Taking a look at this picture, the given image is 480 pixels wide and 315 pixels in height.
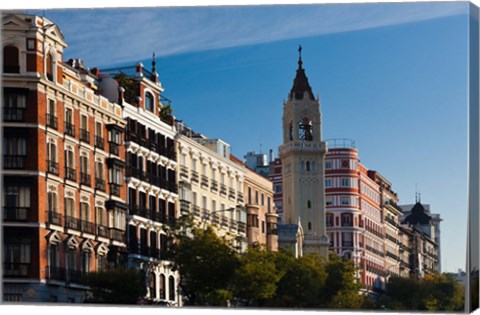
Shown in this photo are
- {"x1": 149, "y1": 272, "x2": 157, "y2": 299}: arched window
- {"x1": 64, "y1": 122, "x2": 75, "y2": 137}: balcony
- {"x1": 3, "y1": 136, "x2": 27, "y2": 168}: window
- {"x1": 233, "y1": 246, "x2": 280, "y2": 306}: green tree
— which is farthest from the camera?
{"x1": 64, "y1": 122, "x2": 75, "y2": 137}: balcony

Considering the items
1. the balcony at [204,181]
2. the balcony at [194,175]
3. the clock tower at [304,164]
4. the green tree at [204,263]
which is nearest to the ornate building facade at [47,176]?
the green tree at [204,263]

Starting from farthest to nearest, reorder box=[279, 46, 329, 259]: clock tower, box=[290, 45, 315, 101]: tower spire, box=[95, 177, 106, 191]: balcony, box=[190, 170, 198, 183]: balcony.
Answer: box=[190, 170, 198, 183]: balcony → box=[95, 177, 106, 191]: balcony → box=[279, 46, 329, 259]: clock tower → box=[290, 45, 315, 101]: tower spire

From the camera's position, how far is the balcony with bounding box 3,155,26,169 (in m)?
62.1

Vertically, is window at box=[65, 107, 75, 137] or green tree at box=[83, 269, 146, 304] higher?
window at box=[65, 107, 75, 137]

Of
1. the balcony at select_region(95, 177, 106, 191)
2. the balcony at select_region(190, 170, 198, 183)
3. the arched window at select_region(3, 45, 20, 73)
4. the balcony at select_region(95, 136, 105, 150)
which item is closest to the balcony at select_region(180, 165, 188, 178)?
the balcony at select_region(190, 170, 198, 183)

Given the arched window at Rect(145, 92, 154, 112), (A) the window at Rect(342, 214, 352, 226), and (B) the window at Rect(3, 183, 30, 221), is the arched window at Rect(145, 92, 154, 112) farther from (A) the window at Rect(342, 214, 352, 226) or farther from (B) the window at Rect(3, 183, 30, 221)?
(B) the window at Rect(3, 183, 30, 221)

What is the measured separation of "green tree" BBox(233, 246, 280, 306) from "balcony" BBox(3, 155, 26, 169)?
9.57m

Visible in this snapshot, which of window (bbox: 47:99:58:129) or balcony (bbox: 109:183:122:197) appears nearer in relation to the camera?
window (bbox: 47:99:58:129)

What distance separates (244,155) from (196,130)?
2.63 metres

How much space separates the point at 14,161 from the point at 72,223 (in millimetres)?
4067

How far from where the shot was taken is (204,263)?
6631 cm

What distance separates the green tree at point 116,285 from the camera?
198ft

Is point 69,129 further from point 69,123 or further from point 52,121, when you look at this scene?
point 52,121

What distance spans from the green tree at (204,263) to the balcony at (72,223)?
3920 mm
